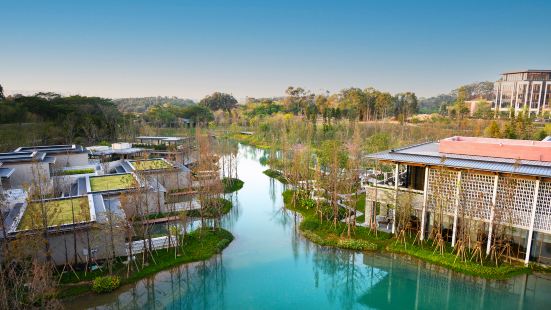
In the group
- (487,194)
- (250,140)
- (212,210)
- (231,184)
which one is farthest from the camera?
(250,140)

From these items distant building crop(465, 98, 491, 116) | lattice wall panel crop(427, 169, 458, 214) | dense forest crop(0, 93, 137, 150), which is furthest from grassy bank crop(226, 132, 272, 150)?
distant building crop(465, 98, 491, 116)

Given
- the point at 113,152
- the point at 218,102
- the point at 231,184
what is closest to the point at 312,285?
the point at 231,184

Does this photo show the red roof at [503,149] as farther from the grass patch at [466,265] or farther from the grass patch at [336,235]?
the grass patch at [336,235]

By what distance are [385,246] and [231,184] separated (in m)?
11.6

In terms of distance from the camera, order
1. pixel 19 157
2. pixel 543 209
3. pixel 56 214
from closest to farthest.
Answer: pixel 543 209 < pixel 56 214 < pixel 19 157

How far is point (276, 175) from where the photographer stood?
25375 millimetres

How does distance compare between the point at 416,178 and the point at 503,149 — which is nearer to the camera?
the point at 503,149

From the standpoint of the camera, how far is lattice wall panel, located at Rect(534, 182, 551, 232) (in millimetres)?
10688

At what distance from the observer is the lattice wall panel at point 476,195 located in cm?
1144

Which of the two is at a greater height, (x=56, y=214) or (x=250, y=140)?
(x=56, y=214)

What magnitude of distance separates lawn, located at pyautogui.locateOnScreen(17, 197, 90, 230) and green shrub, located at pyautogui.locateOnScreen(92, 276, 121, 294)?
2.28 meters

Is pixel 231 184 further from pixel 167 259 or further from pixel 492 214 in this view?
pixel 492 214

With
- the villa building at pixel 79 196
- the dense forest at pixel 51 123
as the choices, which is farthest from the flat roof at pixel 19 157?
the dense forest at pixel 51 123

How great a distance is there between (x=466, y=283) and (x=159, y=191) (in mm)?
12345
